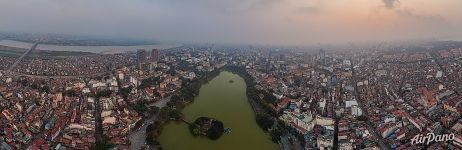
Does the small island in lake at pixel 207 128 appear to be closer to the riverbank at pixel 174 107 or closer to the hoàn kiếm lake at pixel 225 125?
the hoàn kiếm lake at pixel 225 125

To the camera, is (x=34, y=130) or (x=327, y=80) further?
(x=327, y=80)

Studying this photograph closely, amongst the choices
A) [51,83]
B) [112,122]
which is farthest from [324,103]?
[51,83]

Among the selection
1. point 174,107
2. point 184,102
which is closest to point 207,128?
point 174,107

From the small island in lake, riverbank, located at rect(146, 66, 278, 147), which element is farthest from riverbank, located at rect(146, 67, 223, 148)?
the small island in lake

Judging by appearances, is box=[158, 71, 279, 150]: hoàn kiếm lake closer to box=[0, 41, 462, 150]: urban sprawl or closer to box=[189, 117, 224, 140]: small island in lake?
box=[189, 117, 224, 140]: small island in lake

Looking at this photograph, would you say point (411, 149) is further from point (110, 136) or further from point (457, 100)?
point (110, 136)
